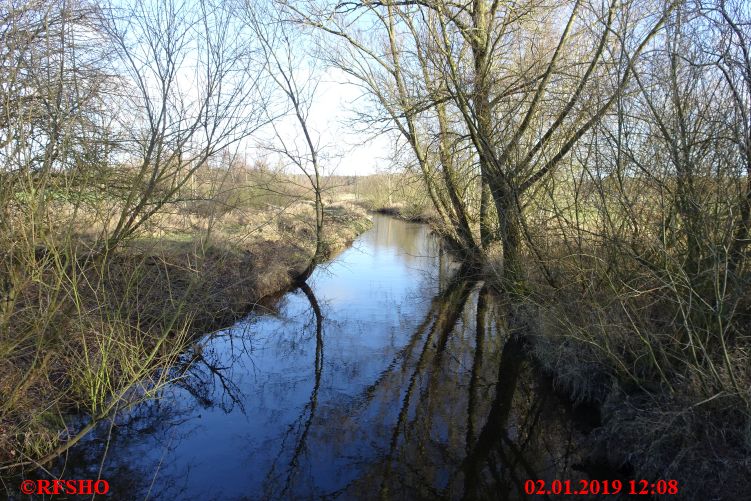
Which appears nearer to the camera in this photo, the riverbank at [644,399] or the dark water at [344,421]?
the riverbank at [644,399]

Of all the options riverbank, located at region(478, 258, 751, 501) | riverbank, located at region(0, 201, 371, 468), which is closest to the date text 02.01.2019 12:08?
riverbank, located at region(478, 258, 751, 501)

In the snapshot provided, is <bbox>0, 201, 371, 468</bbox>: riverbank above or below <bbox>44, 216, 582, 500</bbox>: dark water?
above

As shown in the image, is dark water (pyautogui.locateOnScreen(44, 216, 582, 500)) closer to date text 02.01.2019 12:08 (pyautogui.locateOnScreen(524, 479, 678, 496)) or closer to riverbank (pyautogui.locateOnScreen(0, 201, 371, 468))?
date text 02.01.2019 12:08 (pyautogui.locateOnScreen(524, 479, 678, 496))

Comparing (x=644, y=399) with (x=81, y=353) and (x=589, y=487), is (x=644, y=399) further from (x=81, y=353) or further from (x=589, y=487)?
(x=81, y=353)

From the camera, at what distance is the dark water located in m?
4.89

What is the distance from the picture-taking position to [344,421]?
20.1 feet

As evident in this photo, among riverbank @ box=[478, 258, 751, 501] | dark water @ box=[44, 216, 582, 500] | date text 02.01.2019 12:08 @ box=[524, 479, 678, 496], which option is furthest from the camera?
dark water @ box=[44, 216, 582, 500]

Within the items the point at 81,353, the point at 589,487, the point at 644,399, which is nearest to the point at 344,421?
the point at 589,487

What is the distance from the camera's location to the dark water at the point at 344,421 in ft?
16.1

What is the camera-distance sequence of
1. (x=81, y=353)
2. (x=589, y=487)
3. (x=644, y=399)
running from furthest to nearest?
(x=81, y=353)
(x=644, y=399)
(x=589, y=487)

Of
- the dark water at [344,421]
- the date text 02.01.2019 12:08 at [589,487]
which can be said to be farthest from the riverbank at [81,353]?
the date text 02.01.2019 12:08 at [589,487]

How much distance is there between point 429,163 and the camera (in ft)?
43.3

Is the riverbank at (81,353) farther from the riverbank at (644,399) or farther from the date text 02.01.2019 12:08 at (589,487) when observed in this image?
the riverbank at (644,399)

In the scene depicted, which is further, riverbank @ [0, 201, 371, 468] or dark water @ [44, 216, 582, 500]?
dark water @ [44, 216, 582, 500]
